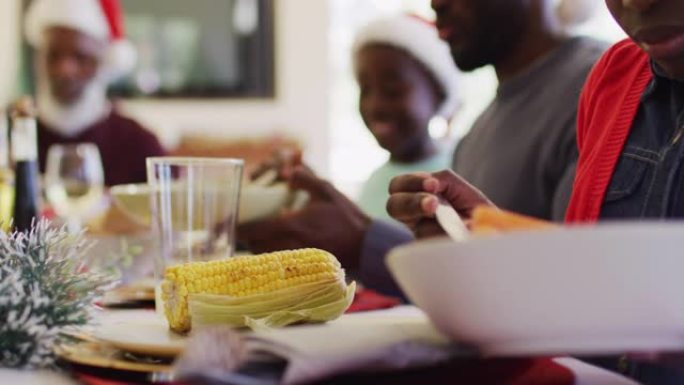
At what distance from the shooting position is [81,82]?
11.5 ft

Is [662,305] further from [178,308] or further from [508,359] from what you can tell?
[178,308]

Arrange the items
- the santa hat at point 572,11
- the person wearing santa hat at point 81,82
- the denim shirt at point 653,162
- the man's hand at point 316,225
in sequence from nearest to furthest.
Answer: the denim shirt at point 653,162 < the man's hand at point 316,225 < the santa hat at point 572,11 < the person wearing santa hat at point 81,82

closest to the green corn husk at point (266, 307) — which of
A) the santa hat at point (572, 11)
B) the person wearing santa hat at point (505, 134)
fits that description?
the person wearing santa hat at point (505, 134)

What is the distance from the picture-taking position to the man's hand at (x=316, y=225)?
4.77 ft

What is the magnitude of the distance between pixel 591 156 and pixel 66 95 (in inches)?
107

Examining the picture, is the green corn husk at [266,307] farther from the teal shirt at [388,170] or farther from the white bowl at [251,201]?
the teal shirt at [388,170]

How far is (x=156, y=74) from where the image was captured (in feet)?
16.2

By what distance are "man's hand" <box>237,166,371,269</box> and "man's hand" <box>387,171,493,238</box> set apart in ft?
1.91

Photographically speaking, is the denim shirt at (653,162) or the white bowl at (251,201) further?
the white bowl at (251,201)

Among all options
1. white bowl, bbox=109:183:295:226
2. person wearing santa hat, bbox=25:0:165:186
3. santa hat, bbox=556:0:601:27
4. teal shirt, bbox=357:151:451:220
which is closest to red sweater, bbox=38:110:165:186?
person wearing santa hat, bbox=25:0:165:186

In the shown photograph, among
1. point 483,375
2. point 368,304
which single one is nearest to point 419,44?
point 368,304

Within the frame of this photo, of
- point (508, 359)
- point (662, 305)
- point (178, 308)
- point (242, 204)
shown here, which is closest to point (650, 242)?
point (662, 305)

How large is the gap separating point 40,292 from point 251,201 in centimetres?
81

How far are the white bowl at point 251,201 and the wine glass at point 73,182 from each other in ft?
1.55
